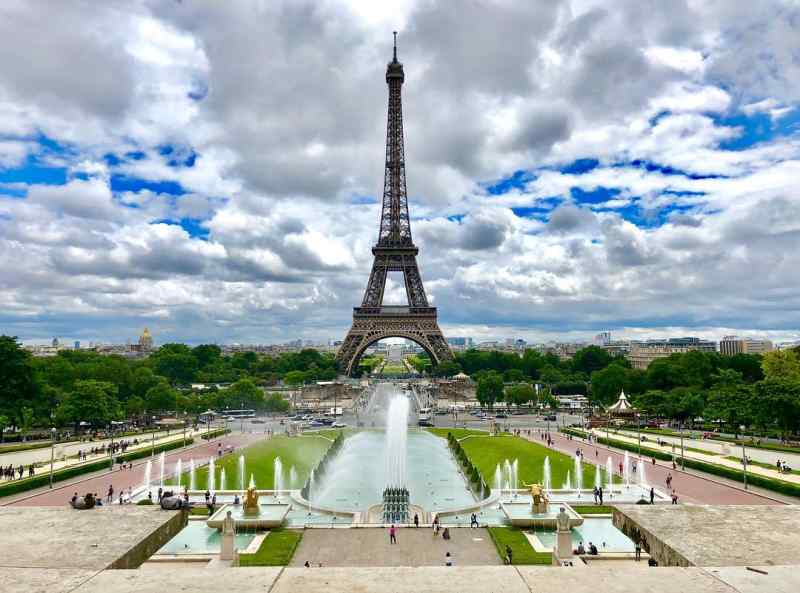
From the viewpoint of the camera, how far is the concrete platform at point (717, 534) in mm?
9925

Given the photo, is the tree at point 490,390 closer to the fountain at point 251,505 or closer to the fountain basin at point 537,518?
the fountain basin at point 537,518

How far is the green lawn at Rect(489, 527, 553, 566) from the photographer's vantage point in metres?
21.7

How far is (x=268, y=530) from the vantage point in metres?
26.1

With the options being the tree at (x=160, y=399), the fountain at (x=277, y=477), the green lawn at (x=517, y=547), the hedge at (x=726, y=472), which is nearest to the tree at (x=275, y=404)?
the tree at (x=160, y=399)

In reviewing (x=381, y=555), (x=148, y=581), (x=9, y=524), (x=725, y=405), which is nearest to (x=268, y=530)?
(x=381, y=555)

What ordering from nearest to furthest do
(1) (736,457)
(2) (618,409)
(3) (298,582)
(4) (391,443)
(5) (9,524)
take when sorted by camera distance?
(3) (298,582) < (5) (9,524) < (1) (736,457) < (4) (391,443) < (2) (618,409)

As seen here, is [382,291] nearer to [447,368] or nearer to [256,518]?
[447,368]

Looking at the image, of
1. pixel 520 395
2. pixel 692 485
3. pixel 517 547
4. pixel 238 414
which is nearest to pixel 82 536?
pixel 517 547

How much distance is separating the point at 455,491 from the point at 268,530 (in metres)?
12.7

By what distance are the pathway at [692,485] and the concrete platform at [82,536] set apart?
93.0 feet

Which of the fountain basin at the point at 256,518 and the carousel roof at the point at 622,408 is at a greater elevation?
the carousel roof at the point at 622,408

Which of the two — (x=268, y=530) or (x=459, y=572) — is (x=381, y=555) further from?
(x=459, y=572)

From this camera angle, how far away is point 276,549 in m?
22.9

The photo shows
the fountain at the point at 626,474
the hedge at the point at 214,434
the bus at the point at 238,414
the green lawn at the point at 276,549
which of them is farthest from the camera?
the bus at the point at 238,414
